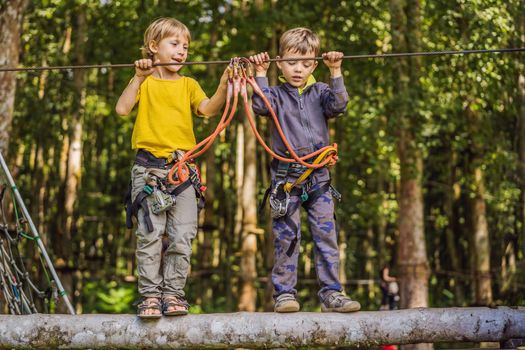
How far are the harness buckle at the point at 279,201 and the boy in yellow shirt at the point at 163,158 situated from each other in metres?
0.41

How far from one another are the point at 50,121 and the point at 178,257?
8083 millimetres

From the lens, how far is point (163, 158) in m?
4.20

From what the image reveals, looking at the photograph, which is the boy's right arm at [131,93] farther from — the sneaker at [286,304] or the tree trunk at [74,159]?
the tree trunk at [74,159]

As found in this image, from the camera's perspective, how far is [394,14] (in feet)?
28.7

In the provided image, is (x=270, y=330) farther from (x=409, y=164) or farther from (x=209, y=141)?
(x=409, y=164)

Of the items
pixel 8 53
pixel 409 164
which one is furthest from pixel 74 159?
pixel 409 164

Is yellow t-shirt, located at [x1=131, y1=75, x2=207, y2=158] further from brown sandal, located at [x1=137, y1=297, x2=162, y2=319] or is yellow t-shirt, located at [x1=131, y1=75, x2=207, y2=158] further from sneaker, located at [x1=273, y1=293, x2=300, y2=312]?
sneaker, located at [x1=273, y1=293, x2=300, y2=312]

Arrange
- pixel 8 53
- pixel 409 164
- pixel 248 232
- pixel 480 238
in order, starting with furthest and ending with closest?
1. pixel 480 238
2. pixel 248 232
3. pixel 409 164
4. pixel 8 53

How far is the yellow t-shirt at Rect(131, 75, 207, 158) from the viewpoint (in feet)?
13.8


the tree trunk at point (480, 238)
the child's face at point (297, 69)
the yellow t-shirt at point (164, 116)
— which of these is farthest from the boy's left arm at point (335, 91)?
the tree trunk at point (480, 238)

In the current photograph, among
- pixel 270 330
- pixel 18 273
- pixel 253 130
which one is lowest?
pixel 270 330

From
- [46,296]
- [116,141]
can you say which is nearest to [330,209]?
[46,296]

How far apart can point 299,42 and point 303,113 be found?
377mm

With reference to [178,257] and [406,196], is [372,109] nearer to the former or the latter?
[406,196]
